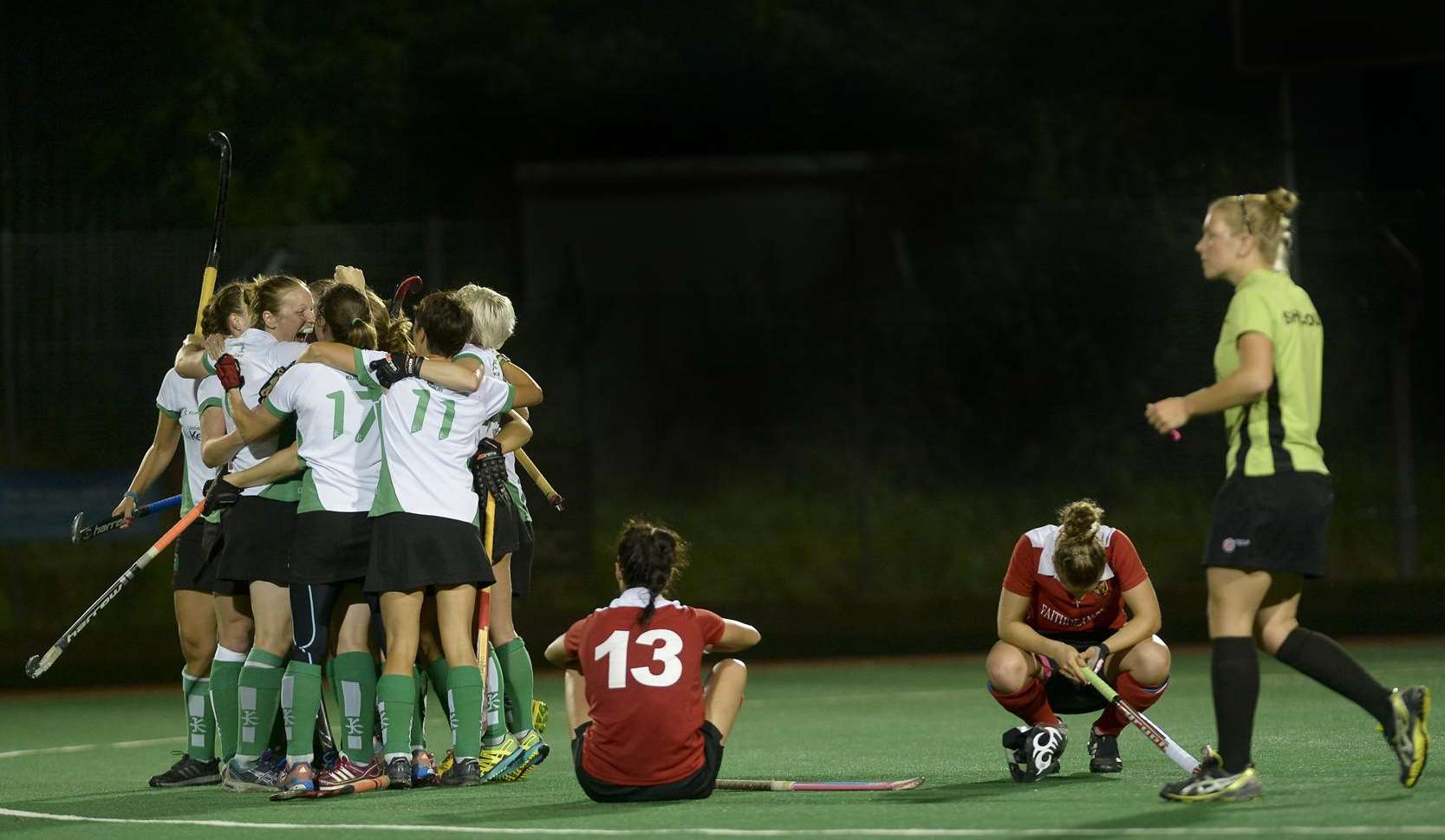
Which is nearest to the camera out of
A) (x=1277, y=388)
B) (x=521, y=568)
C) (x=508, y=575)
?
(x=1277, y=388)

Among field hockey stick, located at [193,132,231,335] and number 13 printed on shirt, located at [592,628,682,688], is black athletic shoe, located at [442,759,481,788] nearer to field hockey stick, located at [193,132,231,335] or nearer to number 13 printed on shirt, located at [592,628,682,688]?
number 13 printed on shirt, located at [592,628,682,688]

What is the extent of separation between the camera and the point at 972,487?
14227 mm

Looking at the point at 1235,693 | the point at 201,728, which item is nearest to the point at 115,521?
the point at 201,728

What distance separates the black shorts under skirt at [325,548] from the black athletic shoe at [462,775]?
2.23 ft

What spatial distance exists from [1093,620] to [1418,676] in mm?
3992

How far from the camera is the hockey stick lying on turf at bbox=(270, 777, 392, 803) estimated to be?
21.0 feet

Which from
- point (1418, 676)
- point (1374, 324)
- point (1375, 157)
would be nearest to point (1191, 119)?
point (1375, 157)

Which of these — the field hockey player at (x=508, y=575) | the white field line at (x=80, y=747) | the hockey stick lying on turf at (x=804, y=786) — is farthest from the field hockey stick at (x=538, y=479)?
the white field line at (x=80, y=747)

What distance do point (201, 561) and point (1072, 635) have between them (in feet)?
9.82

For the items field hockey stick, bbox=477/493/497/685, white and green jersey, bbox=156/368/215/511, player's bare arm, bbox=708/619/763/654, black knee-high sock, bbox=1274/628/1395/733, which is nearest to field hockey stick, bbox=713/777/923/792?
player's bare arm, bbox=708/619/763/654

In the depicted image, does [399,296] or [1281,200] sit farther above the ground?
[1281,200]

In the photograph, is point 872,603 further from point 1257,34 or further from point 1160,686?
point 1160,686

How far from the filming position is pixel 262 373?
6.95 metres

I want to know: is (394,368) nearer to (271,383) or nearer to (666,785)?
(271,383)
